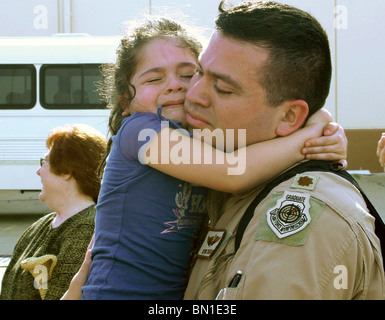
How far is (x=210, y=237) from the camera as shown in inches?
72.7

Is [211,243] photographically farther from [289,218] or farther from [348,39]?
[348,39]

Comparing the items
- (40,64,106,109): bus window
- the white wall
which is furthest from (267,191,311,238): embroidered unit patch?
the white wall

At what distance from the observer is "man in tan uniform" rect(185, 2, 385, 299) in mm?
1479

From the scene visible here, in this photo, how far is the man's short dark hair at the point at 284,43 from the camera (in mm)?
1771

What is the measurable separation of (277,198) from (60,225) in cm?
183

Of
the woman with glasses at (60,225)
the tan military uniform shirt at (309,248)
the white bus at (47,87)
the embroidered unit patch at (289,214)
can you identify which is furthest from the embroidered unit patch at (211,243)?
the white bus at (47,87)

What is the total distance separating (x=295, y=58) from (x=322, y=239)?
59 centimetres

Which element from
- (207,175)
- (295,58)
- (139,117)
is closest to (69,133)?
(139,117)

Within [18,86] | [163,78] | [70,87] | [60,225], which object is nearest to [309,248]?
[163,78]

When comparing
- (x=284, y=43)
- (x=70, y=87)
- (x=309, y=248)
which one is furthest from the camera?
(x=70, y=87)

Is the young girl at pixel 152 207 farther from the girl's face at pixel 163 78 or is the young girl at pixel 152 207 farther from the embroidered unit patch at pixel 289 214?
the embroidered unit patch at pixel 289 214

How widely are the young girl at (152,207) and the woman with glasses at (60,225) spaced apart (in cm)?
77

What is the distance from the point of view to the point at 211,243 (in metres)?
1.81

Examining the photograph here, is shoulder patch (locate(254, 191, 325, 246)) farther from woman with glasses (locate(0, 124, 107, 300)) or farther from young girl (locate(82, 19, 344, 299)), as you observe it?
woman with glasses (locate(0, 124, 107, 300))
